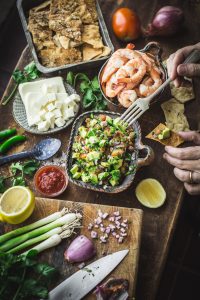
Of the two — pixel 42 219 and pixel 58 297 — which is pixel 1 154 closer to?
pixel 42 219

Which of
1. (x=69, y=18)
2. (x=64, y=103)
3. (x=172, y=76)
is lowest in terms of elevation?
(x=64, y=103)

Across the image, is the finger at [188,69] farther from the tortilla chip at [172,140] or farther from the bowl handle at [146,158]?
the bowl handle at [146,158]

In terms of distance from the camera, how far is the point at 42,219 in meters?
2.20

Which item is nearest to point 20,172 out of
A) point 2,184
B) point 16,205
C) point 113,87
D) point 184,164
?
point 2,184

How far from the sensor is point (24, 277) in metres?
1.99

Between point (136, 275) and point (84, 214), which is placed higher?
point (84, 214)

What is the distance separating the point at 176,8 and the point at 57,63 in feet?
3.07

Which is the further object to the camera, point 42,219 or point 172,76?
point 172,76

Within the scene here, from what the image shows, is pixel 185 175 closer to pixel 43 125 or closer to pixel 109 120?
pixel 109 120

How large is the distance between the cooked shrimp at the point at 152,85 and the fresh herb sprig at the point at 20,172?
80 cm

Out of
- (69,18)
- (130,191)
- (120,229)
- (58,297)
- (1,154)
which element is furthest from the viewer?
(69,18)

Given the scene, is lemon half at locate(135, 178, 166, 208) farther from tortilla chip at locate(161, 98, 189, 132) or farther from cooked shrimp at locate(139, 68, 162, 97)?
cooked shrimp at locate(139, 68, 162, 97)

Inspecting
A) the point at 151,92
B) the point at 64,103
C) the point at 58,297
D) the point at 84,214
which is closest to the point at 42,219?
the point at 84,214

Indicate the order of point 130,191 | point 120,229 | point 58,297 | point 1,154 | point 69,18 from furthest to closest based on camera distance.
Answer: point 69,18
point 1,154
point 130,191
point 120,229
point 58,297
